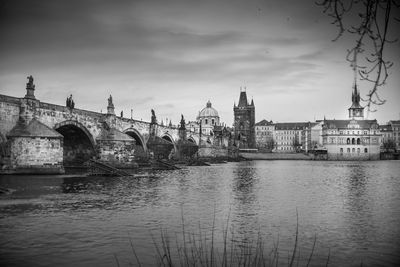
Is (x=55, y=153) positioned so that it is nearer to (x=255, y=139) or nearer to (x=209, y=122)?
(x=209, y=122)

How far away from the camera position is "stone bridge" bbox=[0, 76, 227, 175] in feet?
93.2

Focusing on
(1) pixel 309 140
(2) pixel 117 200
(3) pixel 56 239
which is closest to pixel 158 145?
(2) pixel 117 200

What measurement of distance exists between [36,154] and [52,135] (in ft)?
6.17

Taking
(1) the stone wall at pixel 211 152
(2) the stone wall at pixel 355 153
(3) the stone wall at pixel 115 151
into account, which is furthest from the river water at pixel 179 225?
(2) the stone wall at pixel 355 153

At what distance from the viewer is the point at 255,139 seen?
175 meters

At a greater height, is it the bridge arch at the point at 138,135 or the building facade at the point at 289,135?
the building facade at the point at 289,135

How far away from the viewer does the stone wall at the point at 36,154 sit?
93.1ft

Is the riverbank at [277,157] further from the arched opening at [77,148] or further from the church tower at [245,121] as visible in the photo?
the arched opening at [77,148]

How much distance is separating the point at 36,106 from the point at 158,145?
25011 millimetres

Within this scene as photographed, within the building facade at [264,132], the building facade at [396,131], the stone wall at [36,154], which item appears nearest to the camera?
the stone wall at [36,154]

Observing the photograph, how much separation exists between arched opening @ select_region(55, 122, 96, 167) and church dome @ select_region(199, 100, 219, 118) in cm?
12041

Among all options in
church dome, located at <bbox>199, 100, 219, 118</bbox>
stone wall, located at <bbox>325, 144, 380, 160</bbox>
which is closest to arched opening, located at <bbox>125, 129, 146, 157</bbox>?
stone wall, located at <bbox>325, 144, 380, 160</bbox>

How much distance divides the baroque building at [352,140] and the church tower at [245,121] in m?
43.6

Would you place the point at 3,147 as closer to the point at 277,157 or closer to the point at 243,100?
the point at 277,157
